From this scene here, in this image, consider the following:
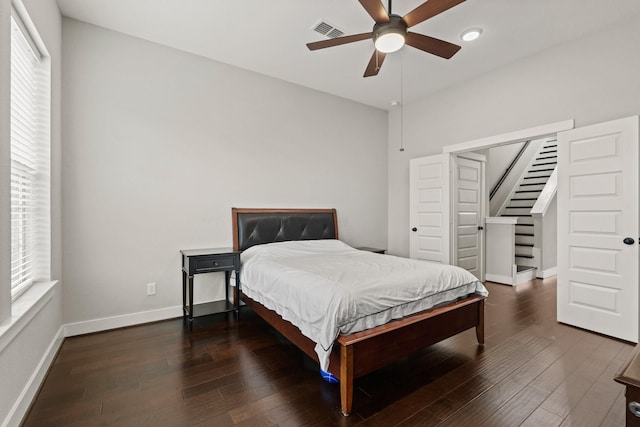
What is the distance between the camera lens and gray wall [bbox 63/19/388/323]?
2.93m

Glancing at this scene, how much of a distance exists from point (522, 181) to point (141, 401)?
777 cm

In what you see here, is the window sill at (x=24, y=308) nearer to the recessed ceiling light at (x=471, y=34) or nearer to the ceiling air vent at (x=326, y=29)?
the ceiling air vent at (x=326, y=29)

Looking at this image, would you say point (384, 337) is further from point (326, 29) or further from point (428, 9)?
point (326, 29)

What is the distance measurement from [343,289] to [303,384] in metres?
0.78

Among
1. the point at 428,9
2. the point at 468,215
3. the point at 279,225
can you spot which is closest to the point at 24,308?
the point at 279,225

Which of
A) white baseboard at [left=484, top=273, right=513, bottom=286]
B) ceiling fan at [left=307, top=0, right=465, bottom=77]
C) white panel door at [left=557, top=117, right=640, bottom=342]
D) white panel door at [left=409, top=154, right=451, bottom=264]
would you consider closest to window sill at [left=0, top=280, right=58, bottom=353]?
ceiling fan at [left=307, top=0, right=465, bottom=77]

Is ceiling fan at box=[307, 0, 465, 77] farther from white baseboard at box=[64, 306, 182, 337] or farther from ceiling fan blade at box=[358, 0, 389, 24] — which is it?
white baseboard at box=[64, 306, 182, 337]

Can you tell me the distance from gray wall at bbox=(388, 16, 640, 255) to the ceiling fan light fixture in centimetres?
235

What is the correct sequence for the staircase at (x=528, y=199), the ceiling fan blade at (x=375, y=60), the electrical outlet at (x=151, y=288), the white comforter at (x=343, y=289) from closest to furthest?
the white comforter at (x=343, y=289)
the ceiling fan blade at (x=375, y=60)
the electrical outlet at (x=151, y=288)
the staircase at (x=528, y=199)

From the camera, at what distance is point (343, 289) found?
195 centimetres

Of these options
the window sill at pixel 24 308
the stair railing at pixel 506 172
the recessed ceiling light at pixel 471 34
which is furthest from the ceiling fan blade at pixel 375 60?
the stair railing at pixel 506 172

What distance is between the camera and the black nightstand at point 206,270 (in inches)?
119

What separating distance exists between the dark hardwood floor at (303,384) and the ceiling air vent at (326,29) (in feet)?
10.2

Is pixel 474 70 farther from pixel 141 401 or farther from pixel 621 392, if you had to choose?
pixel 141 401
